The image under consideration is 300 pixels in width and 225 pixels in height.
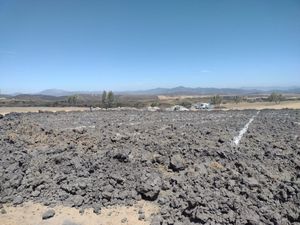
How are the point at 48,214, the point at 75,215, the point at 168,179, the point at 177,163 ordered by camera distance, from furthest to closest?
the point at 177,163 → the point at 168,179 → the point at 75,215 → the point at 48,214

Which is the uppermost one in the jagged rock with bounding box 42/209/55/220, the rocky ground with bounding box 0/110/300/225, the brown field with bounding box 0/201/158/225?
the rocky ground with bounding box 0/110/300/225

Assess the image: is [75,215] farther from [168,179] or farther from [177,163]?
[177,163]

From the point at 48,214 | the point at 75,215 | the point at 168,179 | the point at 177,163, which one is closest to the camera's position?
the point at 48,214

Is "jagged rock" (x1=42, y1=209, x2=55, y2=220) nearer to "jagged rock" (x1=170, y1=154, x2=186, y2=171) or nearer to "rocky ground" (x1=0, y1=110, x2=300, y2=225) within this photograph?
"rocky ground" (x1=0, y1=110, x2=300, y2=225)

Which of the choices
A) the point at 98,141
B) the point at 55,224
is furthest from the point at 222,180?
the point at 98,141

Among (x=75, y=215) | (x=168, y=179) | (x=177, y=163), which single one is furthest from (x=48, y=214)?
(x=177, y=163)

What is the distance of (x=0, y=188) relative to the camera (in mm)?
10906

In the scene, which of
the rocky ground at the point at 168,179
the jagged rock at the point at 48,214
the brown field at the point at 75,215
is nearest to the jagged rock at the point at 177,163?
the rocky ground at the point at 168,179

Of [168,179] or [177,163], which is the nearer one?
[168,179]

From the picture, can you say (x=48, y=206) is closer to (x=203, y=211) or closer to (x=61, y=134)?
(x=203, y=211)

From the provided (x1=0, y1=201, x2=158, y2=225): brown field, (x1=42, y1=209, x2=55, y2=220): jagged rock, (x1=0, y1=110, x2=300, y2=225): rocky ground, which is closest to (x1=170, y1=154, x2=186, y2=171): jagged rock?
(x1=0, y1=110, x2=300, y2=225): rocky ground

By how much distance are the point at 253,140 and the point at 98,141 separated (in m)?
7.66

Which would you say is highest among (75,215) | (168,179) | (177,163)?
(177,163)

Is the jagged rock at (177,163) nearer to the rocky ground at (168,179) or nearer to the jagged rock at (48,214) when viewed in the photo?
the rocky ground at (168,179)
